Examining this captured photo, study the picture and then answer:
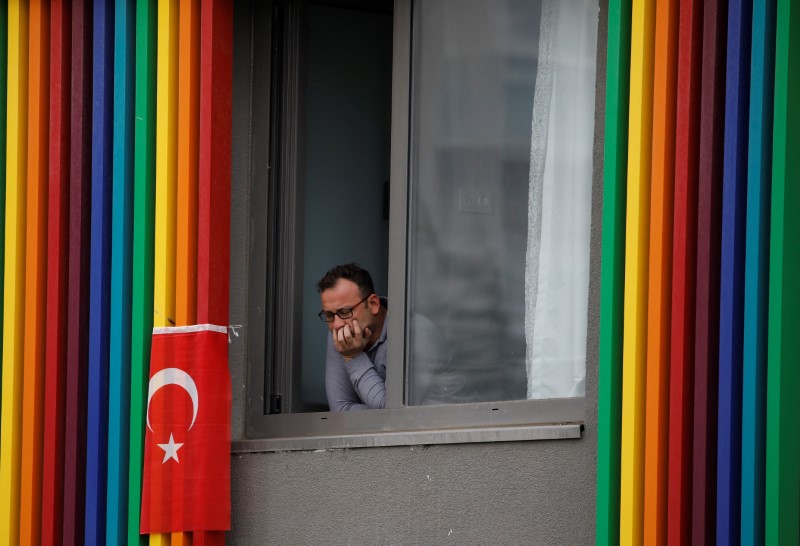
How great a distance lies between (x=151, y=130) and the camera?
688 centimetres

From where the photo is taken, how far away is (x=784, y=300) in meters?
5.14

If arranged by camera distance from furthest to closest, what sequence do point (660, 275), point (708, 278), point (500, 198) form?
point (500, 198) → point (660, 275) → point (708, 278)

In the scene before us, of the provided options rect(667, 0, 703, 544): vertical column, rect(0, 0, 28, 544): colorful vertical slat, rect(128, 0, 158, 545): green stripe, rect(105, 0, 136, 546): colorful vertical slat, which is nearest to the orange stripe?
rect(128, 0, 158, 545): green stripe

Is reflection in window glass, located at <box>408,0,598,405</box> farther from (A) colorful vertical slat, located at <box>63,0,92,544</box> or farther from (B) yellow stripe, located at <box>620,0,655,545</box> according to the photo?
(A) colorful vertical slat, located at <box>63,0,92,544</box>

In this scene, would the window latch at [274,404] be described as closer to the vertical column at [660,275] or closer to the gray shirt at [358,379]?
the gray shirt at [358,379]

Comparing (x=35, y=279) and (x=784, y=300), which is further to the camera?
(x=35, y=279)

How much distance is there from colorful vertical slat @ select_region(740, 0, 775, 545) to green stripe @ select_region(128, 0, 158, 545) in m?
2.70

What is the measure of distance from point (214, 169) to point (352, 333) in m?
0.97

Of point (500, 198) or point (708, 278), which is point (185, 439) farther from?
point (708, 278)

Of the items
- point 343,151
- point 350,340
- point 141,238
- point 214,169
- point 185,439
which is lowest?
point 185,439

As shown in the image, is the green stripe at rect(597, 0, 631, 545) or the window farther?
the window

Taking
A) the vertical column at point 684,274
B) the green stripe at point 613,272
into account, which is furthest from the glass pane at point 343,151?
the vertical column at point 684,274

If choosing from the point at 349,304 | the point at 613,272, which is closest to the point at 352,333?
the point at 349,304

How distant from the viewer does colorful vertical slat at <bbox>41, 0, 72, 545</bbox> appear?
6910 millimetres
